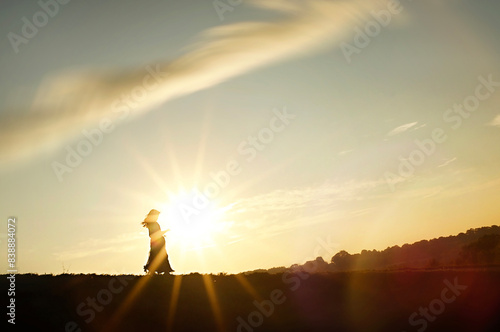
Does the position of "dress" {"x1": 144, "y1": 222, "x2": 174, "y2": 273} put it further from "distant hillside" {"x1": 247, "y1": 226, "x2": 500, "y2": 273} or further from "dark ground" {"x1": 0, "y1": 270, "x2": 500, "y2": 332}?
"distant hillside" {"x1": 247, "y1": 226, "x2": 500, "y2": 273}

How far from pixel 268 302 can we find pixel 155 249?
644 cm

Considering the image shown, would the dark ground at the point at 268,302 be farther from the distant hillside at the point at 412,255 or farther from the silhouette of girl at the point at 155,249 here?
the distant hillside at the point at 412,255

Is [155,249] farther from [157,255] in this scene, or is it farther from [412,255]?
[412,255]

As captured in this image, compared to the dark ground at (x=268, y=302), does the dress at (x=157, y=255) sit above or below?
above

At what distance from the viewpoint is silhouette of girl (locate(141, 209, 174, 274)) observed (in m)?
24.2

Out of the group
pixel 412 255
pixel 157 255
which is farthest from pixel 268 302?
pixel 412 255

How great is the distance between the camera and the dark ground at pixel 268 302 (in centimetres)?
1938

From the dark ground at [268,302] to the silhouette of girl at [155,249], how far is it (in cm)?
76

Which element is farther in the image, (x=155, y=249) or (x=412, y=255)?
(x=412, y=255)

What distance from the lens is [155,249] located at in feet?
79.6

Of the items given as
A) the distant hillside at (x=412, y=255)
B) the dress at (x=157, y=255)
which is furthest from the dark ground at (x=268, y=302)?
the distant hillside at (x=412, y=255)

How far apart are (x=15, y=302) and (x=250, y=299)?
10.4m

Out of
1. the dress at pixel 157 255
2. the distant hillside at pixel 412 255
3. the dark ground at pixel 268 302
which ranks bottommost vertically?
the dark ground at pixel 268 302

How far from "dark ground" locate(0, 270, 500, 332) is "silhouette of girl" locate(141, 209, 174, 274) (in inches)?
29.8
